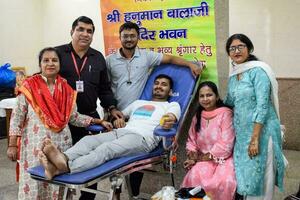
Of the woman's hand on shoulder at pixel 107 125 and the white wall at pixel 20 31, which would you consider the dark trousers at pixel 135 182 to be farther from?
the white wall at pixel 20 31

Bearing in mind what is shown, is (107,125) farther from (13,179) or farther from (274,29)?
(274,29)

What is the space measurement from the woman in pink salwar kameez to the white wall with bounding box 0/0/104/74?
12.7 ft

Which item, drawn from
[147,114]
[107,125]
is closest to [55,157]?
[107,125]

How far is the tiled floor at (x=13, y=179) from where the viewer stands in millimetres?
3645

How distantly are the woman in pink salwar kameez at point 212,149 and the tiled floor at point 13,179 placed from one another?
3.41 feet

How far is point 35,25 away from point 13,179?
3.75m

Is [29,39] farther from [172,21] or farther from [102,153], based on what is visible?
[102,153]

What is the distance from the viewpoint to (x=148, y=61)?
11.0 ft

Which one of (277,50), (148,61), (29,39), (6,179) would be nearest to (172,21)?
(148,61)

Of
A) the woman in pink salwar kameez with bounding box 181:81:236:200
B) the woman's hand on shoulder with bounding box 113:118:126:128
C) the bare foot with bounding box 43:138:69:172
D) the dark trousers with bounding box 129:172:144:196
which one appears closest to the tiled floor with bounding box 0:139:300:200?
the dark trousers with bounding box 129:172:144:196

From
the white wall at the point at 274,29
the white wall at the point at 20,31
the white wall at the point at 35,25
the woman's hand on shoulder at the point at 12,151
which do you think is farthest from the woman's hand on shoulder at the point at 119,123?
the white wall at the point at 20,31

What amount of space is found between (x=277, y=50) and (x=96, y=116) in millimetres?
2913

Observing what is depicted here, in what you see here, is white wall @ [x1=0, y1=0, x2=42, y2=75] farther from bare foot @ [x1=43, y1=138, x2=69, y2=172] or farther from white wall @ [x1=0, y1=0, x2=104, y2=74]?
bare foot @ [x1=43, y1=138, x2=69, y2=172]

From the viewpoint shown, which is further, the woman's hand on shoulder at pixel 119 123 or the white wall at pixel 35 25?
the white wall at pixel 35 25
